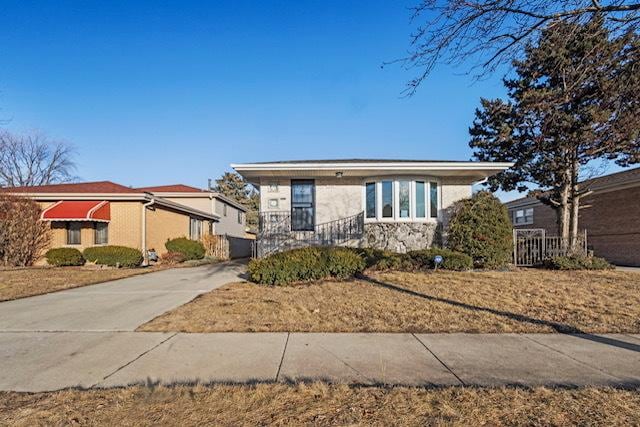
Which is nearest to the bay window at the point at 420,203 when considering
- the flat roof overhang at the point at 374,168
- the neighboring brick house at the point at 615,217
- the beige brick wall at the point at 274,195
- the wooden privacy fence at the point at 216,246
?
the flat roof overhang at the point at 374,168

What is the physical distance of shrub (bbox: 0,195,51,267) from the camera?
15.3 m

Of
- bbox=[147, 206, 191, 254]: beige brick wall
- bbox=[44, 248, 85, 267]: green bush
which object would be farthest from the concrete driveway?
bbox=[147, 206, 191, 254]: beige brick wall

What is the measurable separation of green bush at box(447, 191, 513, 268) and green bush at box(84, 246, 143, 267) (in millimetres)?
13634

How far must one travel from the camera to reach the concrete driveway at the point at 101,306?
5.80 meters

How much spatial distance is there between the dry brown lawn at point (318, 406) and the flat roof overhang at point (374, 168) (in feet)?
33.1

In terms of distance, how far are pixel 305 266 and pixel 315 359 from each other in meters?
5.43

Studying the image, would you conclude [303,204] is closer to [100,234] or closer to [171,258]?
[171,258]

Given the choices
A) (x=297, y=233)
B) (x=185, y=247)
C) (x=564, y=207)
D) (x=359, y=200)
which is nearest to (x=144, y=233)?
(x=185, y=247)

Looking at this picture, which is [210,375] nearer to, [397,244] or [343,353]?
[343,353]

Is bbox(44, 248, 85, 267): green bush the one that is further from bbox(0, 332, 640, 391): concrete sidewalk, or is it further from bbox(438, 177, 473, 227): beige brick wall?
bbox(438, 177, 473, 227): beige brick wall

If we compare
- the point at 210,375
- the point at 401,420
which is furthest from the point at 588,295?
the point at 210,375

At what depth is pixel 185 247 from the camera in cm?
1842

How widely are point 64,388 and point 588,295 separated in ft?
31.5

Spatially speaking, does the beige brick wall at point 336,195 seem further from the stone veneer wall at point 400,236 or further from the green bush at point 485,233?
the green bush at point 485,233
